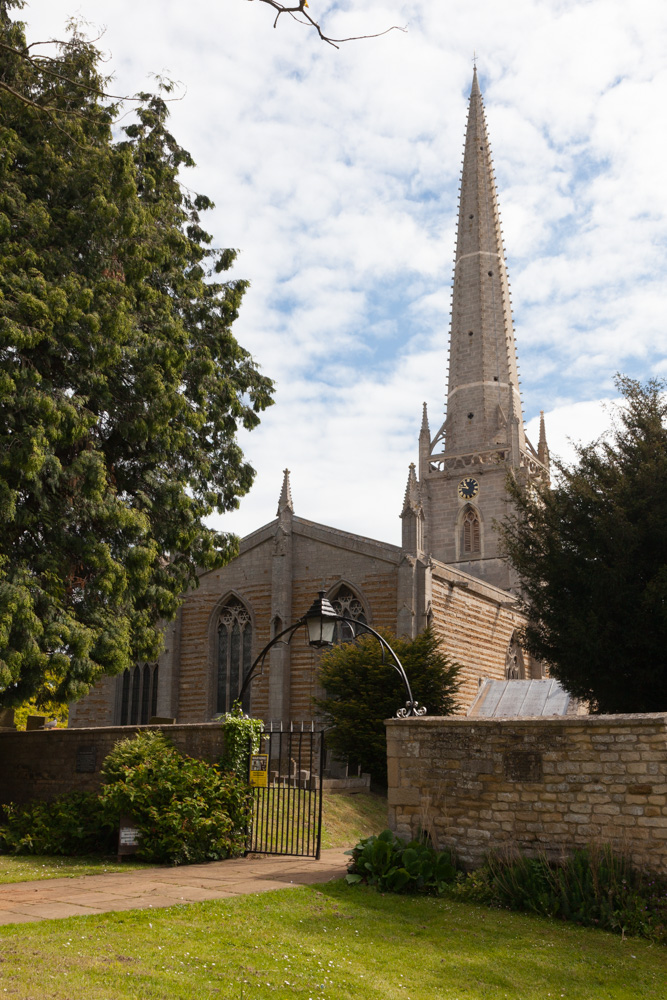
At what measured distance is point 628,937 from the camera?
864 cm

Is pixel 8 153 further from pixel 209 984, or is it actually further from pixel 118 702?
pixel 118 702

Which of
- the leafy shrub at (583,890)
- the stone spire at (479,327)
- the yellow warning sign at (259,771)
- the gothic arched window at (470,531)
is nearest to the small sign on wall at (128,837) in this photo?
the yellow warning sign at (259,771)

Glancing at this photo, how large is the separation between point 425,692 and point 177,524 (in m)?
9.49

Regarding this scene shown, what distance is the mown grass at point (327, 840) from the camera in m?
Result: 11.8

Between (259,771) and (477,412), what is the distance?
42.1m

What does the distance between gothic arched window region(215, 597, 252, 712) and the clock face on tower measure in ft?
82.6

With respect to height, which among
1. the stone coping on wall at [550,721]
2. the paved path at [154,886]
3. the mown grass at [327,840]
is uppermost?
the stone coping on wall at [550,721]

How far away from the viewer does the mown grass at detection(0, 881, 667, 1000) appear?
6203mm

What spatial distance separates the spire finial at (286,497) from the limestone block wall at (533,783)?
17.3 m

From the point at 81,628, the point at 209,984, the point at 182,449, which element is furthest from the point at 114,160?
the point at 209,984

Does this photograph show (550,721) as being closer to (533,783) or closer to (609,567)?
(533,783)

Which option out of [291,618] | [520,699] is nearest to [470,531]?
[520,699]

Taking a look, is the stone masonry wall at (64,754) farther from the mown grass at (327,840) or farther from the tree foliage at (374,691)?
the tree foliage at (374,691)

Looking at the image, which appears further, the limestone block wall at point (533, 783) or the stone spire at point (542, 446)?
the stone spire at point (542, 446)
